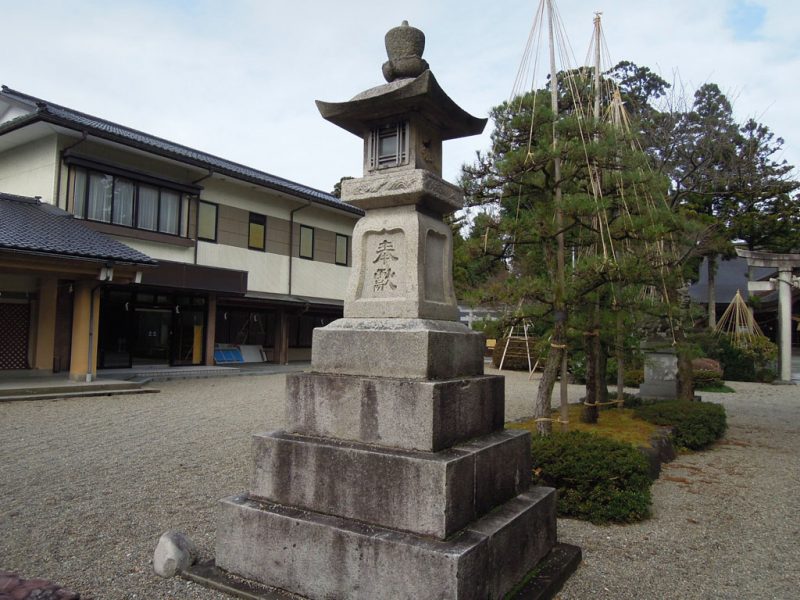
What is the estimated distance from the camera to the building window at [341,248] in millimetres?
23031

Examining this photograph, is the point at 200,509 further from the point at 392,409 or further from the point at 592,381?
the point at 592,381

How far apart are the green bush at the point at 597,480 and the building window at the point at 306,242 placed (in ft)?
56.4

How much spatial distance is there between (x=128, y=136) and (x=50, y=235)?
19.7 ft

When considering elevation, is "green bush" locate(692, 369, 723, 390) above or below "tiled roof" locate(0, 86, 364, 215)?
below

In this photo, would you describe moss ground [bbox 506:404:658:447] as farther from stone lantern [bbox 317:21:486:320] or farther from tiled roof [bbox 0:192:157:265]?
tiled roof [bbox 0:192:157:265]

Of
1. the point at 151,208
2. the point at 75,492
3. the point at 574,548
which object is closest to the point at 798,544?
the point at 574,548

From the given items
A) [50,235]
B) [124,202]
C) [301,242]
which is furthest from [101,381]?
[301,242]

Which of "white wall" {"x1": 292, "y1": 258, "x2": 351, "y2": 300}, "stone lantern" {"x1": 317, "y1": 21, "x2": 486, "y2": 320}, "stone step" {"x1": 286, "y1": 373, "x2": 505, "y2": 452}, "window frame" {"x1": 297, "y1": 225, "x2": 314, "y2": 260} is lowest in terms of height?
"stone step" {"x1": 286, "y1": 373, "x2": 505, "y2": 452}

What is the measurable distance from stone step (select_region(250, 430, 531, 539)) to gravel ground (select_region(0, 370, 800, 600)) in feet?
2.52

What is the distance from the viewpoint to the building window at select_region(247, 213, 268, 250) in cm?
1930

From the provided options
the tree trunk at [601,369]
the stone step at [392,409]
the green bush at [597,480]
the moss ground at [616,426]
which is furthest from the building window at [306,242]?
the stone step at [392,409]

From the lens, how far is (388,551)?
300 centimetres

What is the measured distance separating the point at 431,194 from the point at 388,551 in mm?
2319

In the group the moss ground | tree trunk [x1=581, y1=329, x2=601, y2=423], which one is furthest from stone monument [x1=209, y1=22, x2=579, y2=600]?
tree trunk [x1=581, y1=329, x2=601, y2=423]
